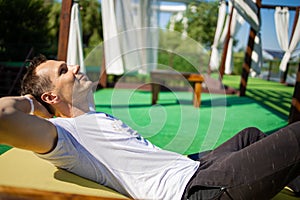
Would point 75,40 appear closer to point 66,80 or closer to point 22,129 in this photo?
point 66,80

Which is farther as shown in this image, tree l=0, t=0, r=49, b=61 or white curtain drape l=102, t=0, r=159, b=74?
tree l=0, t=0, r=49, b=61

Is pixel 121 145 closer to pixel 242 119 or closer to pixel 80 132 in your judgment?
pixel 80 132

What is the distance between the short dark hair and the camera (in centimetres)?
132

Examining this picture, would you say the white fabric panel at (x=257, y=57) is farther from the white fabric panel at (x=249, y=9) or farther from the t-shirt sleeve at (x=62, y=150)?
the t-shirt sleeve at (x=62, y=150)

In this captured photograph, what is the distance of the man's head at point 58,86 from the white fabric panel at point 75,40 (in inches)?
113

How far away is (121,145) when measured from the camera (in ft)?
4.08

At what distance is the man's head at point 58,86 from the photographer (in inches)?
52.1

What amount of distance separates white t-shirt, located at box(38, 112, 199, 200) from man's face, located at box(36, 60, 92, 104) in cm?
12

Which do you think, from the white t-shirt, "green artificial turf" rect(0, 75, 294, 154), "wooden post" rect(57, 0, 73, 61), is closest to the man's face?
the white t-shirt

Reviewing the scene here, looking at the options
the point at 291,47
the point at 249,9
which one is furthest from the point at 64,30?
the point at 291,47

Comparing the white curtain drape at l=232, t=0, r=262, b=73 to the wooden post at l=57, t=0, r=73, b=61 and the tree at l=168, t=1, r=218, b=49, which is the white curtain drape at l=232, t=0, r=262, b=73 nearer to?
the wooden post at l=57, t=0, r=73, b=61

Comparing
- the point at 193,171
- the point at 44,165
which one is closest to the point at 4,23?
the point at 44,165

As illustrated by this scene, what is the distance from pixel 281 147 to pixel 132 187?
0.62 m

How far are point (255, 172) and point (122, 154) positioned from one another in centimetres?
53
